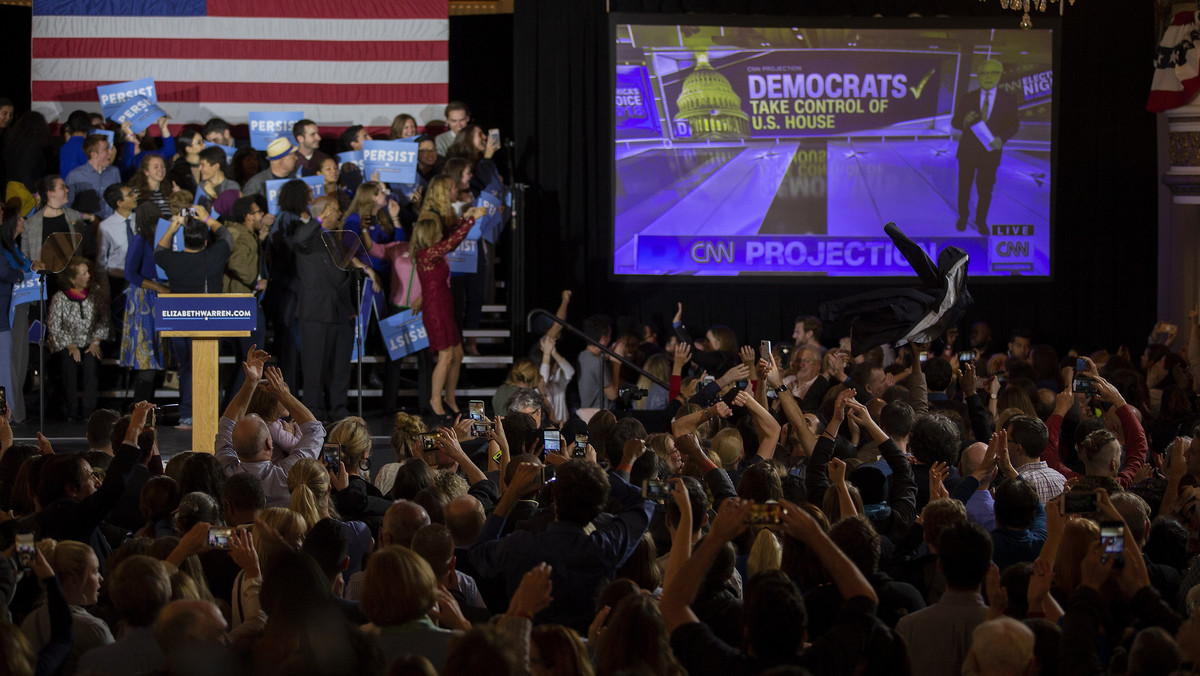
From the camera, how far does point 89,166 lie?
31.3 feet

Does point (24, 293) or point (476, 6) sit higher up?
point (476, 6)

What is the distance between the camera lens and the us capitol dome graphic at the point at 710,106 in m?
11.3

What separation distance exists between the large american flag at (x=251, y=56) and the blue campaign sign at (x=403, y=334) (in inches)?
106

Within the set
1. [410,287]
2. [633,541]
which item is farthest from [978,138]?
[633,541]

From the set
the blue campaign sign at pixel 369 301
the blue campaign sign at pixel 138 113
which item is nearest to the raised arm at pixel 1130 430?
the blue campaign sign at pixel 369 301

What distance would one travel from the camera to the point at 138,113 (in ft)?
34.1

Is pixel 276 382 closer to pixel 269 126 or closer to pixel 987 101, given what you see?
pixel 269 126

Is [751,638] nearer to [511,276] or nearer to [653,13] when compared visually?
[511,276]

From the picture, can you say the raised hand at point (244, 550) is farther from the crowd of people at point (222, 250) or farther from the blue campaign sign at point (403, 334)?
the blue campaign sign at point (403, 334)

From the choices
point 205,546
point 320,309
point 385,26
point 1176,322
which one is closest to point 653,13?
point 385,26

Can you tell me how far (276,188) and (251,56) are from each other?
2391 millimetres

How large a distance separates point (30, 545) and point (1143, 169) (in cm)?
1135

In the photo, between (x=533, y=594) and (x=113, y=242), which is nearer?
(x=533, y=594)

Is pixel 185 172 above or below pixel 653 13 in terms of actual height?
below
